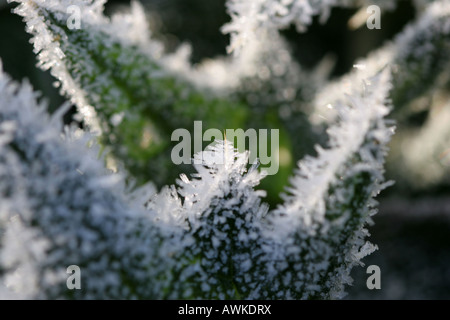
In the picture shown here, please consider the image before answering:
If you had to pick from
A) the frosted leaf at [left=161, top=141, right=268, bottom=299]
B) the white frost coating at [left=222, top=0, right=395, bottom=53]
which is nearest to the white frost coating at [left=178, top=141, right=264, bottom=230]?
the frosted leaf at [left=161, top=141, right=268, bottom=299]

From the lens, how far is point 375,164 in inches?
9.4

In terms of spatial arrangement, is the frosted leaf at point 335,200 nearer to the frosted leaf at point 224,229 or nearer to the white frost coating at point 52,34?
the frosted leaf at point 224,229

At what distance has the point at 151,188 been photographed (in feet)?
0.85

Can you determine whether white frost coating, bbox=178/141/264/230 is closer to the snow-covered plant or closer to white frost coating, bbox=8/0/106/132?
the snow-covered plant

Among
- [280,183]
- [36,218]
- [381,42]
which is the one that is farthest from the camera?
[381,42]

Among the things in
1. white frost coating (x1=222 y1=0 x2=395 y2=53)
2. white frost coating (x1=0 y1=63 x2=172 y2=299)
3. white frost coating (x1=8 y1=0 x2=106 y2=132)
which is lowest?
white frost coating (x1=0 y1=63 x2=172 y2=299)

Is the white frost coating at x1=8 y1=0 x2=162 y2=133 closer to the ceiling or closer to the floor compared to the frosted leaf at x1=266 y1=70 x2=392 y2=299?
closer to the ceiling

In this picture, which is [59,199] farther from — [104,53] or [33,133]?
[104,53]

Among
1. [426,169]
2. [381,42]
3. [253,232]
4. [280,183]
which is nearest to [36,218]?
[253,232]

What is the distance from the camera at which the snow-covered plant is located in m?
0.21

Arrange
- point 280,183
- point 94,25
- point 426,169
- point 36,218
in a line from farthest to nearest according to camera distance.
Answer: point 426,169, point 280,183, point 94,25, point 36,218

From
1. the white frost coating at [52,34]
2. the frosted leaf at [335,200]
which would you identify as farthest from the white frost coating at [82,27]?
the frosted leaf at [335,200]

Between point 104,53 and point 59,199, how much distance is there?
A: 0.53 ft

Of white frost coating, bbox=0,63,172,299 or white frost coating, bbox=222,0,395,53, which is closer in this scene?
white frost coating, bbox=0,63,172,299
